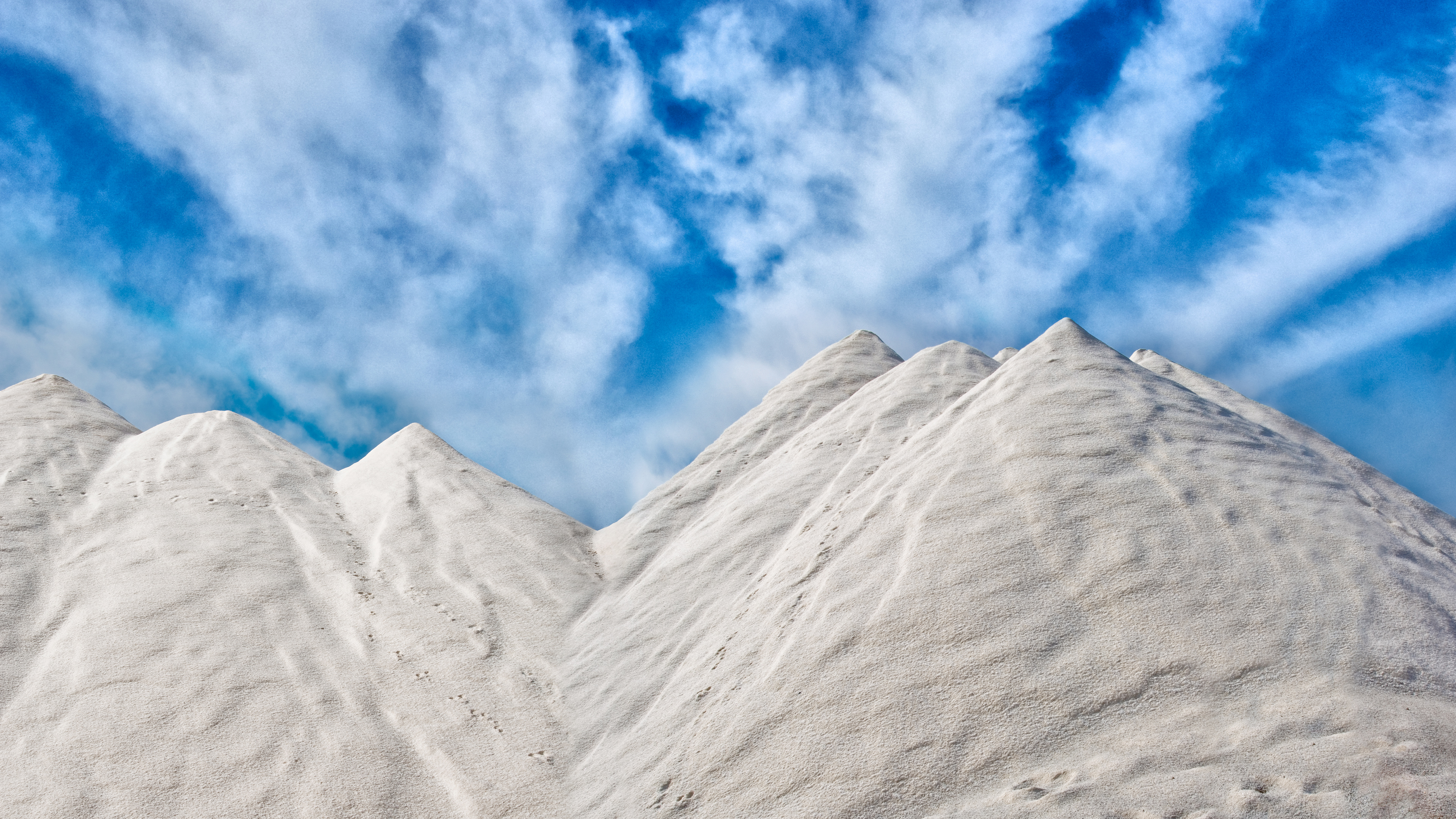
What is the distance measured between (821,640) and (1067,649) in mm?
1563

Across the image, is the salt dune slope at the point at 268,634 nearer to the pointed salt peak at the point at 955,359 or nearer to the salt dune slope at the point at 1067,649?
the salt dune slope at the point at 1067,649

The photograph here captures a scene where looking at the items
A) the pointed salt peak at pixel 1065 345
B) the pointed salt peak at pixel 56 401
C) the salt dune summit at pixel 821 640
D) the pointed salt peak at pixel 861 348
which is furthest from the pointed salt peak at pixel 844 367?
the pointed salt peak at pixel 56 401

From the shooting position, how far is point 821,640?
514cm

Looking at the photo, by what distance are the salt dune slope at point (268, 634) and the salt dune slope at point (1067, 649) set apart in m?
1.28

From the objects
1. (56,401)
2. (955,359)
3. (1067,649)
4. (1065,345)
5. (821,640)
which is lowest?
(1067,649)

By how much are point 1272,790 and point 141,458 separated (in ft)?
44.3

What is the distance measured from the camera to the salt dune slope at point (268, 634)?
5.32 meters

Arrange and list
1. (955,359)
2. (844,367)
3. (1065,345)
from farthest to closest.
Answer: (844,367) → (955,359) → (1065,345)

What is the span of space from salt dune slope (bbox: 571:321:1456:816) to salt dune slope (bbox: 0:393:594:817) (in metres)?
1.28

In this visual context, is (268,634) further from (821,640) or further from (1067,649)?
(1067,649)

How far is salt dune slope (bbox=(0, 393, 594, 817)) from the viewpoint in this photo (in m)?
5.32

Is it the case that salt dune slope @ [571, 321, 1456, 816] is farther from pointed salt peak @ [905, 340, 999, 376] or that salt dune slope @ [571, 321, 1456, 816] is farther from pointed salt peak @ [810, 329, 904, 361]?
pointed salt peak @ [810, 329, 904, 361]

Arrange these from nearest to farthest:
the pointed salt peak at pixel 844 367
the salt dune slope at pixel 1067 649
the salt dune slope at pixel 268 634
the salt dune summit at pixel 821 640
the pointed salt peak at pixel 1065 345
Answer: the salt dune slope at pixel 1067 649 → the salt dune summit at pixel 821 640 → the salt dune slope at pixel 268 634 → the pointed salt peak at pixel 1065 345 → the pointed salt peak at pixel 844 367

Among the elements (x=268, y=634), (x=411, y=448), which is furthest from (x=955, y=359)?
(x=268, y=634)
